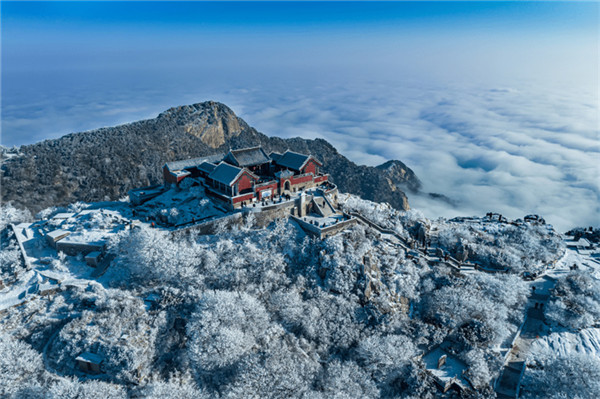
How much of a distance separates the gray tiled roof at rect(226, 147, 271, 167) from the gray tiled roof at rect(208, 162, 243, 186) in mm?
3000

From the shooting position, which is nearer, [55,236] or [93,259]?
[93,259]

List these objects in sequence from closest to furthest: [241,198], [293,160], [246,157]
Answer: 1. [241,198]
2. [246,157]
3. [293,160]

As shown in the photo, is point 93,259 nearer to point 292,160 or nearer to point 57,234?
point 57,234

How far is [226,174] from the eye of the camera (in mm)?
54281

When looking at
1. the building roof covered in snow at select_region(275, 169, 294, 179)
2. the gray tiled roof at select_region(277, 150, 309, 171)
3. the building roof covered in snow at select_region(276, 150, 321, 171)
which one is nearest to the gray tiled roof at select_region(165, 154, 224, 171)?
the building roof covered in snow at select_region(276, 150, 321, 171)

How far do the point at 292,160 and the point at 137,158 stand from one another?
56622 millimetres

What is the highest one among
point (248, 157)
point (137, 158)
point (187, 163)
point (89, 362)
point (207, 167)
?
point (248, 157)

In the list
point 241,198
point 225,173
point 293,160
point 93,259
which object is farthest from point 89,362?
point 293,160

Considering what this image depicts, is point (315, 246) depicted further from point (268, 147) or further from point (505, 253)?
point (268, 147)

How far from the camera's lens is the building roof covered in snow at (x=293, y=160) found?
59344 mm

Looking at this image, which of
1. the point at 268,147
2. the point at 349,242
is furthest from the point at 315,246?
the point at 268,147

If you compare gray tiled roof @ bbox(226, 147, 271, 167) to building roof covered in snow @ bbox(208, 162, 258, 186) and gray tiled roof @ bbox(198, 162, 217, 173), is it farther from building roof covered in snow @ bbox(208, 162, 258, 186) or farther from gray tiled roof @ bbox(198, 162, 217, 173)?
gray tiled roof @ bbox(198, 162, 217, 173)

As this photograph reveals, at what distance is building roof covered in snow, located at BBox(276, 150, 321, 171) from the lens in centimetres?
5934

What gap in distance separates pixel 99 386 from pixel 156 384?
4.64 meters
